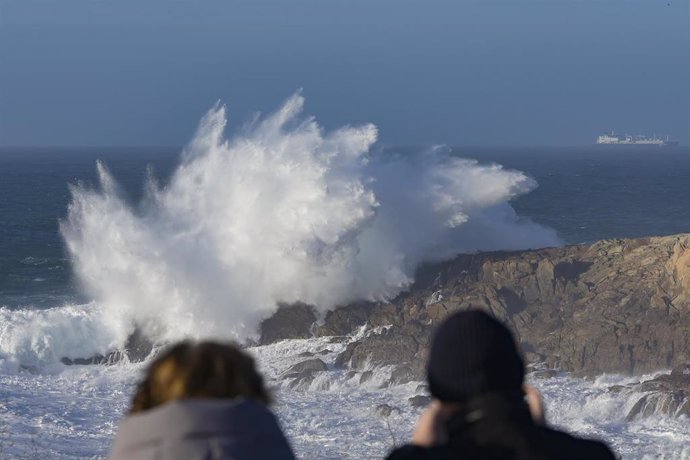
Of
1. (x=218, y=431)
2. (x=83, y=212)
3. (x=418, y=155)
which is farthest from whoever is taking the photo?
(x=418, y=155)

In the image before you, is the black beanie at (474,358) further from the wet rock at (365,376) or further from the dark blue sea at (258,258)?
the wet rock at (365,376)

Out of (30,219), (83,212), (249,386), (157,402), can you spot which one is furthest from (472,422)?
(30,219)

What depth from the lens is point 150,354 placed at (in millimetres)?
21484

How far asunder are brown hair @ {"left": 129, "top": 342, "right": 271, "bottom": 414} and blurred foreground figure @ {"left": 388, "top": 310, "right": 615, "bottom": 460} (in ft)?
1.30

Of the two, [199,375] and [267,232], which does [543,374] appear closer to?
[267,232]

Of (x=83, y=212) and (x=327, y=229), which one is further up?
(x=83, y=212)

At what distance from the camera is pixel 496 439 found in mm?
2730

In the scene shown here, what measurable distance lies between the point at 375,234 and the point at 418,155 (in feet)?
12.8

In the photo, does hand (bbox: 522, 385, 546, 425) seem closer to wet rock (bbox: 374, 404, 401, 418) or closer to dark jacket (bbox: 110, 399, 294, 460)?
dark jacket (bbox: 110, 399, 294, 460)

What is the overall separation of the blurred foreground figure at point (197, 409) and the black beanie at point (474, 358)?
0.44 metres

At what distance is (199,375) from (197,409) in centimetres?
7

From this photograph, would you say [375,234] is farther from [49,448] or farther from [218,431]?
[218,431]

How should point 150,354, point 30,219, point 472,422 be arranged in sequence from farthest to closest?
point 30,219 → point 150,354 → point 472,422

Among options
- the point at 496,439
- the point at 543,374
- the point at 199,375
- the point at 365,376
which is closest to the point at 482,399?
the point at 496,439
